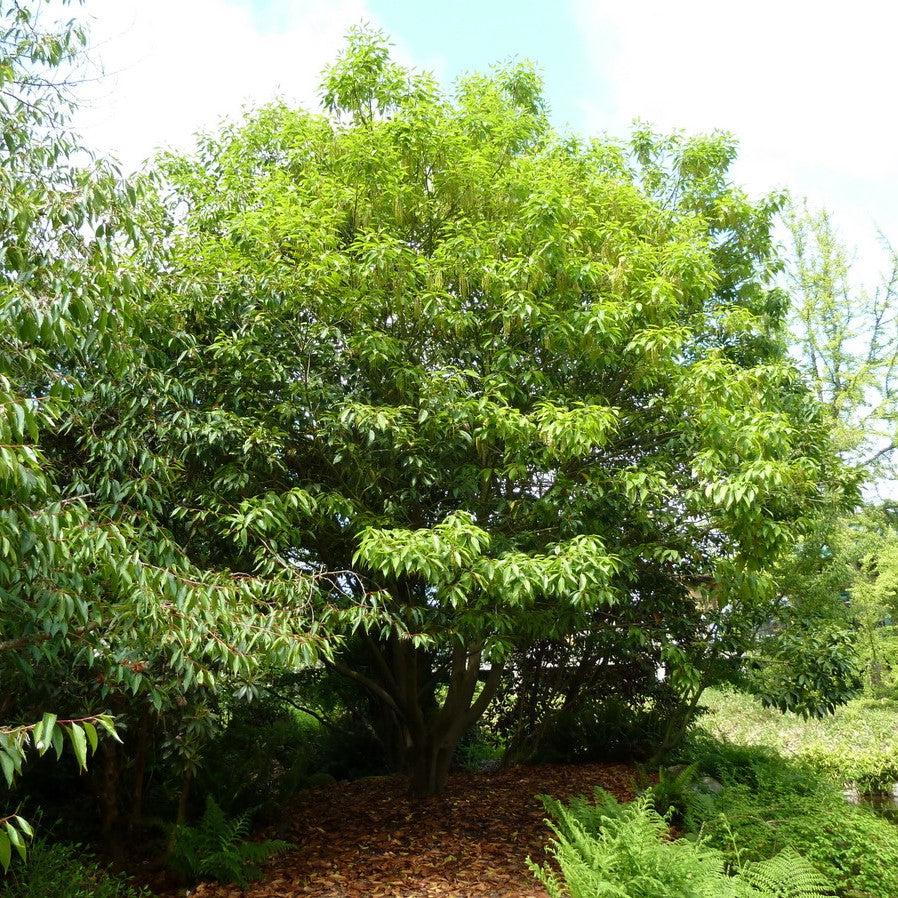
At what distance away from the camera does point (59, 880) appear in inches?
202

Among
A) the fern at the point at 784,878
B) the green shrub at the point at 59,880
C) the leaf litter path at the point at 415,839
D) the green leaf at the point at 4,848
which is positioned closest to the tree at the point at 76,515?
the green leaf at the point at 4,848

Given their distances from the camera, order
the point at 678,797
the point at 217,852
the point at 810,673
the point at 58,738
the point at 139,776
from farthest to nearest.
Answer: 1. the point at 678,797
2. the point at 810,673
3. the point at 139,776
4. the point at 217,852
5. the point at 58,738

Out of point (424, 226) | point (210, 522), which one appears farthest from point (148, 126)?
point (210, 522)

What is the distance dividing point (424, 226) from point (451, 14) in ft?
8.35

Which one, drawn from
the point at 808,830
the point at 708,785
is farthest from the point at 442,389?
the point at 708,785

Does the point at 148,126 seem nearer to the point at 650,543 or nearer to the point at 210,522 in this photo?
the point at 210,522

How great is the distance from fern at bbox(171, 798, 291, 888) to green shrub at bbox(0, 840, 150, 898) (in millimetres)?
358

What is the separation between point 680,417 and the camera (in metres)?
6.37

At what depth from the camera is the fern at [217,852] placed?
5.73 metres

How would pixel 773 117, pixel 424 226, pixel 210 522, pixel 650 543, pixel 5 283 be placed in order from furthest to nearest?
pixel 773 117, pixel 424 226, pixel 650 543, pixel 210 522, pixel 5 283

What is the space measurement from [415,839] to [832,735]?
358 inches

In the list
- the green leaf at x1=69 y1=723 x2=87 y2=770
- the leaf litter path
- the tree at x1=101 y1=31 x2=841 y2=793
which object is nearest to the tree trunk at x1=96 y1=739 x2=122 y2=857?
the leaf litter path

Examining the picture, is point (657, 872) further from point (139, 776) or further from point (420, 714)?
point (139, 776)

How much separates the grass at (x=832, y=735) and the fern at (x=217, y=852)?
5.86m
